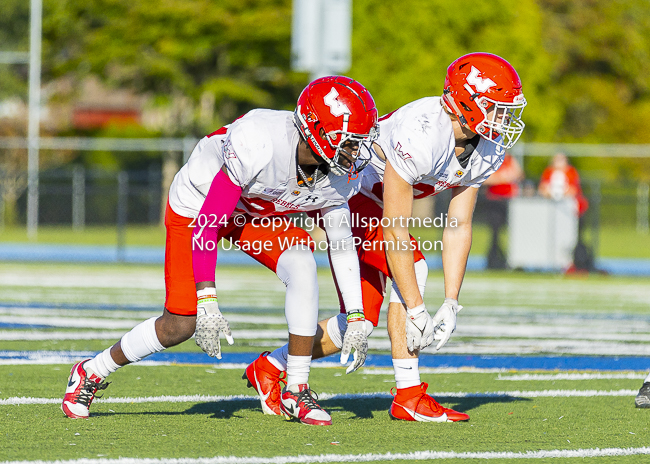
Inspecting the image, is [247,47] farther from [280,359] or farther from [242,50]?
[280,359]

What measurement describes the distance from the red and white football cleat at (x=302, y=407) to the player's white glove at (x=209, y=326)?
0.46 m

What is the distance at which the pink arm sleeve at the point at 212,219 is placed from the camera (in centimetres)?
411

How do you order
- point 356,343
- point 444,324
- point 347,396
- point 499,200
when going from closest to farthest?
1. point 356,343
2. point 444,324
3. point 347,396
4. point 499,200

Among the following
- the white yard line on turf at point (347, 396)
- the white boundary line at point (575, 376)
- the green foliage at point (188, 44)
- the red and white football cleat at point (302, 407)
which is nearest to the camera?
the red and white football cleat at point (302, 407)

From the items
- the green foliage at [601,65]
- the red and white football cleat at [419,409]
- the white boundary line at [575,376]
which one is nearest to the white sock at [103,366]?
the red and white football cleat at [419,409]

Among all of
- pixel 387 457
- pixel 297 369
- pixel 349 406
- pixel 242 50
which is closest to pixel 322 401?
pixel 349 406

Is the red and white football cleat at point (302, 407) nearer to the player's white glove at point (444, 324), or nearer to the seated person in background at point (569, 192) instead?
the player's white glove at point (444, 324)

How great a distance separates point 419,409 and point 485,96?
1366 millimetres

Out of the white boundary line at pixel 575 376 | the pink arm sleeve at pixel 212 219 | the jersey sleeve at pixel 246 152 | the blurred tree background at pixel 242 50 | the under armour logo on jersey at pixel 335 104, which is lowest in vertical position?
the white boundary line at pixel 575 376

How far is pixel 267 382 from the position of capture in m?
4.61

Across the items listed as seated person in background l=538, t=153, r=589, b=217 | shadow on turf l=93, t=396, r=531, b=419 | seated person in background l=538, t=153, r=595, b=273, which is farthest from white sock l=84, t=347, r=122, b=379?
seated person in background l=538, t=153, r=589, b=217

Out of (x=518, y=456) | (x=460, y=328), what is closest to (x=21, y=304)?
(x=460, y=328)

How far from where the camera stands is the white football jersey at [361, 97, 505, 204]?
4301 millimetres

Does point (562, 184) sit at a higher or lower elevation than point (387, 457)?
higher
